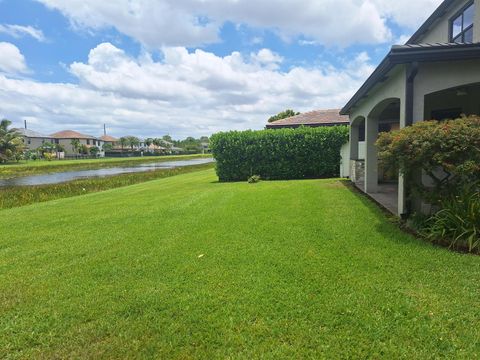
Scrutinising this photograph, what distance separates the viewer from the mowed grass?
3.13m

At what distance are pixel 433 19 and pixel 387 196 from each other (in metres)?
6.27

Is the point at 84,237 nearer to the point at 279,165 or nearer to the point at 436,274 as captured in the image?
the point at 436,274

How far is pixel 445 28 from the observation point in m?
10.8

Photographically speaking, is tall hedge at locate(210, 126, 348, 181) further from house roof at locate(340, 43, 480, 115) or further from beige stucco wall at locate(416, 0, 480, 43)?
house roof at locate(340, 43, 480, 115)

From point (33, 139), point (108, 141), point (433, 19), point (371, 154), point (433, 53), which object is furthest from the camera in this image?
point (108, 141)

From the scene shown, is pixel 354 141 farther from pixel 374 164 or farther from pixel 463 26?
pixel 463 26

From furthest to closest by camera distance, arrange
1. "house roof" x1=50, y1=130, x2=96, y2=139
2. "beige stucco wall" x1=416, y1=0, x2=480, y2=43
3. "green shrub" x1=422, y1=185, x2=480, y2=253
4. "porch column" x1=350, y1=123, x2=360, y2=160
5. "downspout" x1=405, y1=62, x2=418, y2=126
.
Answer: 1. "house roof" x1=50, y1=130, x2=96, y2=139
2. "porch column" x1=350, y1=123, x2=360, y2=160
3. "beige stucco wall" x1=416, y1=0, x2=480, y2=43
4. "downspout" x1=405, y1=62, x2=418, y2=126
5. "green shrub" x1=422, y1=185, x2=480, y2=253

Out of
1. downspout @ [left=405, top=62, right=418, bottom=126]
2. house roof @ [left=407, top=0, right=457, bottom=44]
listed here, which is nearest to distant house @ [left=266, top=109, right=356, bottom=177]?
house roof @ [left=407, top=0, right=457, bottom=44]

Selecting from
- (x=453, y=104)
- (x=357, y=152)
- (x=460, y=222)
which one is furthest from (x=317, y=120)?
(x=460, y=222)

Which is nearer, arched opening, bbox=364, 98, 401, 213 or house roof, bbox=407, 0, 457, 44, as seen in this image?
arched opening, bbox=364, 98, 401, 213

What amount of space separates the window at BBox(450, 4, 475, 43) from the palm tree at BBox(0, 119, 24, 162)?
6258 centimetres

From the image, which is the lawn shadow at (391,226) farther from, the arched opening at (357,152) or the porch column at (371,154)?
the arched opening at (357,152)

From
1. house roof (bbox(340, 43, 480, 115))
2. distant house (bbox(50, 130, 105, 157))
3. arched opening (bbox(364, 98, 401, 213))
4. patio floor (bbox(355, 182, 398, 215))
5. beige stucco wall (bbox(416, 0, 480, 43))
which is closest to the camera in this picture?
house roof (bbox(340, 43, 480, 115))

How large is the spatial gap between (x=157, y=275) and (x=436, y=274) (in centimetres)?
379
